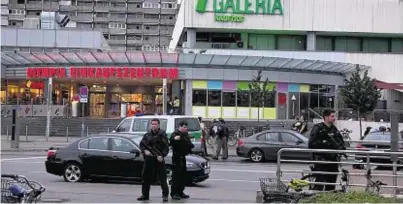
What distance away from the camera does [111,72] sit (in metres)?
48.4

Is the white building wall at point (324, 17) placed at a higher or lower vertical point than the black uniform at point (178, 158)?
higher

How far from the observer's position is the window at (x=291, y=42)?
63625mm

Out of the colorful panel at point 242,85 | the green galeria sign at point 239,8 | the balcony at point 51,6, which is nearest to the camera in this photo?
the colorful panel at point 242,85

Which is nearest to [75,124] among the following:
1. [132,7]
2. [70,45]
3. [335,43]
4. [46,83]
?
[46,83]

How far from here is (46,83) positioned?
51.2 metres

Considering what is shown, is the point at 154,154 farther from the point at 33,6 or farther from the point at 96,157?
the point at 33,6

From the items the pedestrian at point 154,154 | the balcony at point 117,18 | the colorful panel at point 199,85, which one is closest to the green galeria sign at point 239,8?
the colorful panel at point 199,85

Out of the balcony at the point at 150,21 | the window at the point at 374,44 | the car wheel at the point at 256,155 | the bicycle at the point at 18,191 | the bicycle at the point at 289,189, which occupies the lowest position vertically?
the car wheel at the point at 256,155

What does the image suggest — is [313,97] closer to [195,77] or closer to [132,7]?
[195,77]

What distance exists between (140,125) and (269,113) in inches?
1084

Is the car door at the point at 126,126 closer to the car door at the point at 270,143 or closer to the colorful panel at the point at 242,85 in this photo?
the car door at the point at 270,143

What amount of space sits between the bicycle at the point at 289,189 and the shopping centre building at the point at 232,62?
3353 cm

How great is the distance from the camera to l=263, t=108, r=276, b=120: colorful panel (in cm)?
4934

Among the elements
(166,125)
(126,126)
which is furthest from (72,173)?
(126,126)
